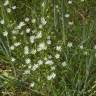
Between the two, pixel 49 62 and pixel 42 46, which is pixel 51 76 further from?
pixel 42 46

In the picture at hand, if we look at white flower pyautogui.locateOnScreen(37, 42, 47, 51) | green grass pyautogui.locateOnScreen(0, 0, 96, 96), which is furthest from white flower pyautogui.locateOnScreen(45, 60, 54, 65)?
white flower pyautogui.locateOnScreen(37, 42, 47, 51)

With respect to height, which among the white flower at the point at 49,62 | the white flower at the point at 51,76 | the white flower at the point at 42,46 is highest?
the white flower at the point at 42,46

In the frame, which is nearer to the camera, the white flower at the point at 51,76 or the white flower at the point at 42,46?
the white flower at the point at 51,76

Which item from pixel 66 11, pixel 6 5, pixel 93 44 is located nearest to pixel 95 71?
pixel 93 44

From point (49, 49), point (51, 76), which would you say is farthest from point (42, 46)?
point (51, 76)

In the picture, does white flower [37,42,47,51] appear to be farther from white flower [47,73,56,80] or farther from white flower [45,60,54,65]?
white flower [47,73,56,80]

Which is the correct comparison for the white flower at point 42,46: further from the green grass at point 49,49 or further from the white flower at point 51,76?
the white flower at point 51,76

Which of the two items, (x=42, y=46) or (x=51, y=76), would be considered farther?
(x=42, y=46)

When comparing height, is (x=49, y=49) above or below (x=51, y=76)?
above

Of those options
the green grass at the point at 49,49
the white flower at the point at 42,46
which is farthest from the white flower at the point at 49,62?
the white flower at the point at 42,46
